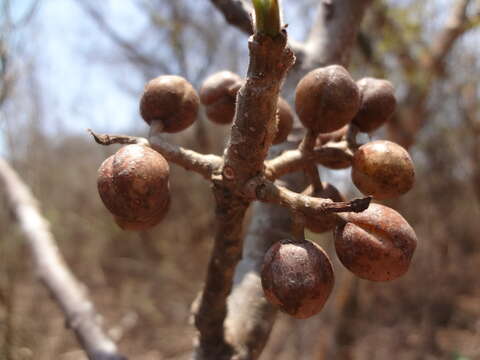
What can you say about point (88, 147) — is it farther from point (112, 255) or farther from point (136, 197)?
point (136, 197)

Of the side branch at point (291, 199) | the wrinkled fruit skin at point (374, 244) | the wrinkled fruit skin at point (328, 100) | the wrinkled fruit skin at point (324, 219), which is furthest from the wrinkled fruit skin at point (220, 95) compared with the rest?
the wrinkled fruit skin at point (374, 244)

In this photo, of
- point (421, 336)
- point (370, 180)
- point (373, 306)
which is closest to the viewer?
point (370, 180)

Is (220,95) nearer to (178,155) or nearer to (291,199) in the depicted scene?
(178,155)

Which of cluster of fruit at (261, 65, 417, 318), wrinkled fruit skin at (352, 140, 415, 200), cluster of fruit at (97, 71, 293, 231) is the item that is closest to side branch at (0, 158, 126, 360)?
cluster of fruit at (97, 71, 293, 231)

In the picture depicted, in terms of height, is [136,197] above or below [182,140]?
below

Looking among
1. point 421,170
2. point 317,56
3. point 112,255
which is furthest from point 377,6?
point 112,255

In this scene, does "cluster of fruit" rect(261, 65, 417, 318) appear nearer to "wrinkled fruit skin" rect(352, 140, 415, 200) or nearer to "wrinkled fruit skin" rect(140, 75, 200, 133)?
"wrinkled fruit skin" rect(352, 140, 415, 200)
